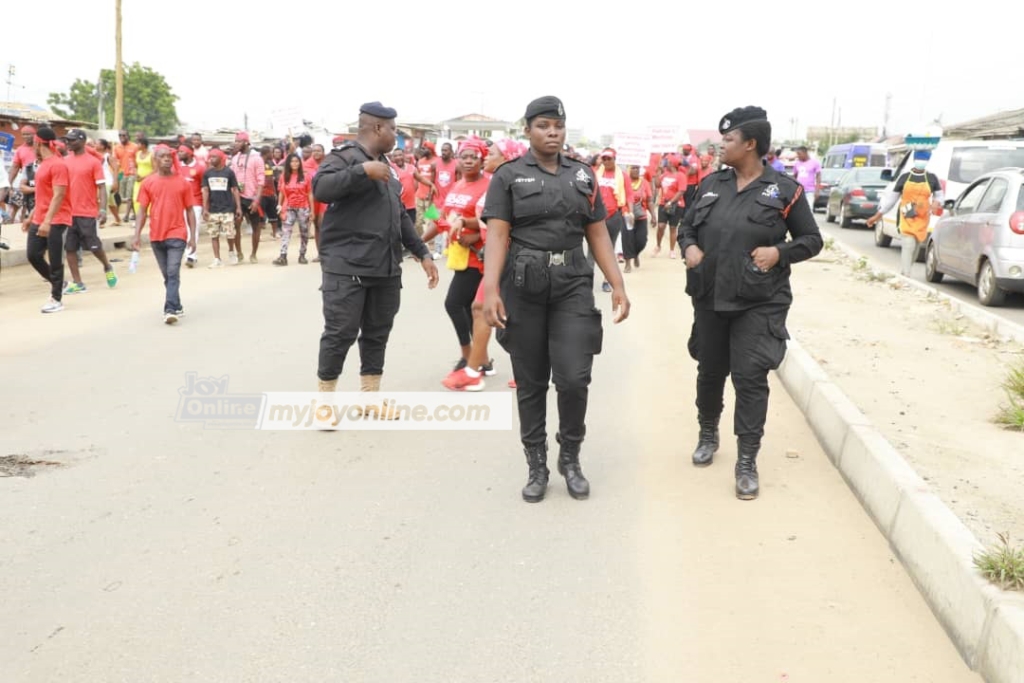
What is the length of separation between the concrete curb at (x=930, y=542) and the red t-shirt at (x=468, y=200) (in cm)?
255

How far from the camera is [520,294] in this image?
459 cm

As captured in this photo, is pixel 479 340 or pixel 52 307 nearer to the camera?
pixel 479 340

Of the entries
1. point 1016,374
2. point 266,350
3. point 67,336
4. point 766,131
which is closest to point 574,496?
Answer: point 766,131

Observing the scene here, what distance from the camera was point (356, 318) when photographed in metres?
5.88

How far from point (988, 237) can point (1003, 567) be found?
→ 9117 millimetres

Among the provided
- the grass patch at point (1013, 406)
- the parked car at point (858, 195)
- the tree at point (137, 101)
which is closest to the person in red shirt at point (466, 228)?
the grass patch at point (1013, 406)

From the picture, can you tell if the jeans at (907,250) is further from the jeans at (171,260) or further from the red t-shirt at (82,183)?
the red t-shirt at (82,183)

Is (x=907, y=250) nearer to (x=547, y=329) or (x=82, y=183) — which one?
(x=547, y=329)

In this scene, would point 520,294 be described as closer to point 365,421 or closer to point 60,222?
point 365,421

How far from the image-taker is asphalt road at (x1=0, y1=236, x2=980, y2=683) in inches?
127

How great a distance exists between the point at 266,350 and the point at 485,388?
7.37 ft

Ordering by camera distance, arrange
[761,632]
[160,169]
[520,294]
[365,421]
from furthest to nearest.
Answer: [160,169] → [365,421] → [520,294] → [761,632]

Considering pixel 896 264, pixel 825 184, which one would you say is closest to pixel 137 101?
pixel 825 184

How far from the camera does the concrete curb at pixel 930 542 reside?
304 centimetres
